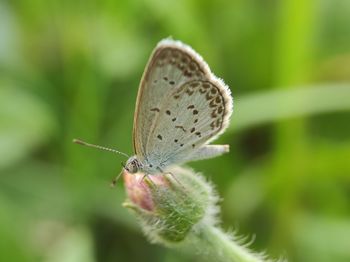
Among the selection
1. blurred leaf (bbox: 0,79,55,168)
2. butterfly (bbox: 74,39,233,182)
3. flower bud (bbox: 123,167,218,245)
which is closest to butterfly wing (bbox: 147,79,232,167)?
butterfly (bbox: 74,39,233,182)

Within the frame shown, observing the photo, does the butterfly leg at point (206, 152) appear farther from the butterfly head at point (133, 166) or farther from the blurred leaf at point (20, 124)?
the blurred leaf at point (20, 124)

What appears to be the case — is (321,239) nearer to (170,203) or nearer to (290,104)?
(290,104)

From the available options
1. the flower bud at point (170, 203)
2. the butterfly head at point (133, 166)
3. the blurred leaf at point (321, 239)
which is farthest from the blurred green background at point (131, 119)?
the flower bud at point (170, 203)

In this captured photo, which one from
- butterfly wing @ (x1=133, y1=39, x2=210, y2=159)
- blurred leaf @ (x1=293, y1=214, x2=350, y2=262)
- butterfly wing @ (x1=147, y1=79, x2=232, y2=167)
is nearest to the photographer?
butterfly wing @ (x1=133, y1=39, x2=210, y2=159)

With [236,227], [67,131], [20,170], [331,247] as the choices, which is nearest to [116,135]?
[67,131]

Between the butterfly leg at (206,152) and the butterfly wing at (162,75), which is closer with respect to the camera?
the butterfly wing at (162,75)

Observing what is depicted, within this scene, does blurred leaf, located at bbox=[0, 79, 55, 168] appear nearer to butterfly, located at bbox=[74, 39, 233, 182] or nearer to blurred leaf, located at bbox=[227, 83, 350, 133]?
blurred leaf, located at bbox=[227, 83, 350, 133]

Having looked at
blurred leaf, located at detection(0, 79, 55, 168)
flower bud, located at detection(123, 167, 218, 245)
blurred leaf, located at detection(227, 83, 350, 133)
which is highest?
blurred leaf, located at detection(227, 83, 350, 133)
